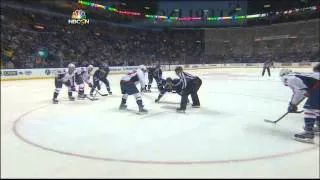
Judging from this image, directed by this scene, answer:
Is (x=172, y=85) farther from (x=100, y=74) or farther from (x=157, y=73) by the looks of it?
(x=157, y=73)

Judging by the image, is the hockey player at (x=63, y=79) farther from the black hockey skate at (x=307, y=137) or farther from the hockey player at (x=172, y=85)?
the black hockey skate at (x=307, y=137)

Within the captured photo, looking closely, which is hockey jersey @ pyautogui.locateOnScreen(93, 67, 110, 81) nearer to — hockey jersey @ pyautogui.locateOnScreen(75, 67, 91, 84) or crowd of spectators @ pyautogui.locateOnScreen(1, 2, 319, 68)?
hockey jersey @ pyautogui.locateOnScreen(75, 67, 91, 84)

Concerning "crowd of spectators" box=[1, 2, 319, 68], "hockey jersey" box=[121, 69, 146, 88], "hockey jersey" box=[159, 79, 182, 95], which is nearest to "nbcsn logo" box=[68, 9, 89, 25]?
"crowd of spectators" box=[1, 2, 319, 68]

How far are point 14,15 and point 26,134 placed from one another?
844 inches

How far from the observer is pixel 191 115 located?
297 inches

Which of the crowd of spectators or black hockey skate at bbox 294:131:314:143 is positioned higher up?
the crowd of spectators

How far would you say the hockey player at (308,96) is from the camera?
5.06 meters

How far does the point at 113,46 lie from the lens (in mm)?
35812

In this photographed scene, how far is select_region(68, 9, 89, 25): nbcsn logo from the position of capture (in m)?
31.1

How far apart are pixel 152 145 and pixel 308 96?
247 centimetres

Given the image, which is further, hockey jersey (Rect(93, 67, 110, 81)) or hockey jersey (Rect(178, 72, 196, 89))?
hockey jersey (Rect(93, 67, 110, 81))

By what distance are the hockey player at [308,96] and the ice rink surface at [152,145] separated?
8.4 inches

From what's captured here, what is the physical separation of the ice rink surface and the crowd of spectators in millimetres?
8353

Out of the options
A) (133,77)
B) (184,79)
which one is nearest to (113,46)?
(133,77)
